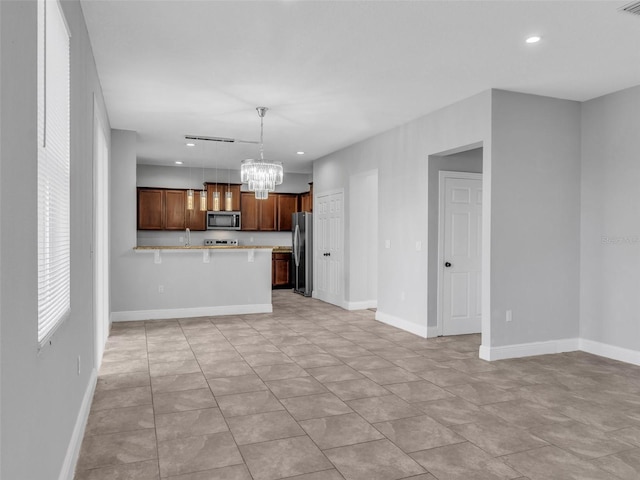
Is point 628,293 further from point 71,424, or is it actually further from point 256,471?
point 71,424

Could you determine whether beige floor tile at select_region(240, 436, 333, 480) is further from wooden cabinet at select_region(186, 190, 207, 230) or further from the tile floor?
wooden cabinet at select_region(186, 190, 207, 230)

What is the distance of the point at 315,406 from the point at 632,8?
3454 millimetres

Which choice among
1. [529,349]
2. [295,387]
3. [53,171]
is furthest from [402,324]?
[53,171]

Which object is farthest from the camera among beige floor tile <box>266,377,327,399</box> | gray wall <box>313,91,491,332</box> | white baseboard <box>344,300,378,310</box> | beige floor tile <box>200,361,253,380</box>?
white baseboard <box>344,300,378,310</box>

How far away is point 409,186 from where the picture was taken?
603cm

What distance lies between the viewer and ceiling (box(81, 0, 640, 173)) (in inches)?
121

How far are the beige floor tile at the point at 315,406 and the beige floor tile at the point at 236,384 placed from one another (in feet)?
1.32

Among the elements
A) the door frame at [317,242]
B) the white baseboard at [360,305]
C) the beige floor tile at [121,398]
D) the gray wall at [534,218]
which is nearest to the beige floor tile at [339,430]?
the beige floor tile at [121,398]

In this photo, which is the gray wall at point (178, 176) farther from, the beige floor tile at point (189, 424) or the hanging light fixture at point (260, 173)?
the beige floor tile at point (189, 424)

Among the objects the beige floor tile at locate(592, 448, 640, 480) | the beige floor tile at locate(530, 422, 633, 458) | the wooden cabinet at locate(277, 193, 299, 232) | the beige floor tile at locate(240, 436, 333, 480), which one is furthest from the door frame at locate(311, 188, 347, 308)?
the beige floor tile at locate(592, 448, 640, 480)

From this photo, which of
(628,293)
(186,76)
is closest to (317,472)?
(186,76)

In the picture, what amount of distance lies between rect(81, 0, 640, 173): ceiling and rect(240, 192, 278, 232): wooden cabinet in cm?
462

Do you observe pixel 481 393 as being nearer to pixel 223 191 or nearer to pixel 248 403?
pixel 248 403

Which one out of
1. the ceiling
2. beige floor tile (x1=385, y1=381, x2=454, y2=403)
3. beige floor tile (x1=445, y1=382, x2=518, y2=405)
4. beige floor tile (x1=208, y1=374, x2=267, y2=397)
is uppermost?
the ceiling
